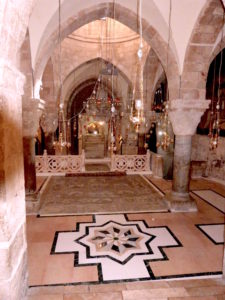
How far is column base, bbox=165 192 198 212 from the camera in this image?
6082 mm

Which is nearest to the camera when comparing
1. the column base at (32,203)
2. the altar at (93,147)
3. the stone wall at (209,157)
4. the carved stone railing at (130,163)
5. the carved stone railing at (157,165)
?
the column base at (32,203)

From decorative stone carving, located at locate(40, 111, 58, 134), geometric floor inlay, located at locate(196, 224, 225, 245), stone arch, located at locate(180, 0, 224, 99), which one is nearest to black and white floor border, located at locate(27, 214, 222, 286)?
geometric floor inlay, located at locate(196, 224, 225, 245)

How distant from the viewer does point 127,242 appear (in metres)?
4.56

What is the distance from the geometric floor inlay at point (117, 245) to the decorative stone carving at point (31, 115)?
2660 millimetres

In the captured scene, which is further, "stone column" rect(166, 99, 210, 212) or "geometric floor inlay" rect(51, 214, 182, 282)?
"stone column" rect(166, 99, 210, 212)

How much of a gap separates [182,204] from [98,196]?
261cm

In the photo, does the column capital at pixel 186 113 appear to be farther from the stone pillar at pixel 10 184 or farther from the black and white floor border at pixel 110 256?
Answer: the stone pillar at pixel 10 184

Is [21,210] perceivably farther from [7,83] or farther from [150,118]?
[150,118]

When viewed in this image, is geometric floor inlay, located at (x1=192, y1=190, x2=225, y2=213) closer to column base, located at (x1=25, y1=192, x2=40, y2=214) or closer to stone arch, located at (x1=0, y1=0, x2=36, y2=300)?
column base, located at (x1=25, y1=192, x2=40, y2=214)

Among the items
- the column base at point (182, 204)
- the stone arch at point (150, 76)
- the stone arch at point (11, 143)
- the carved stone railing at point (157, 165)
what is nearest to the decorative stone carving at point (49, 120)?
the stone arch at point (150, 76)

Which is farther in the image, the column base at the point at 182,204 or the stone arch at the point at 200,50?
the column base at the point at 182,204

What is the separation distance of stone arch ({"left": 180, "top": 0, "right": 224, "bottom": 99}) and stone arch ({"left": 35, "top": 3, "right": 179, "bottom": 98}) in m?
0.27

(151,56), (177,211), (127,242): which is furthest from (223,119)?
(127,242)

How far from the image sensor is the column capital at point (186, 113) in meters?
5.64
